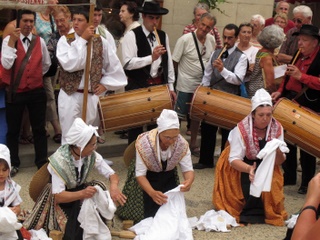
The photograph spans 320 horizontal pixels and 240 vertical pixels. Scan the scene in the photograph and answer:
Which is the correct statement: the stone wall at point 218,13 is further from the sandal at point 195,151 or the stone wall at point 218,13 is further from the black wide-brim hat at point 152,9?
the black wide-brim hat at point 152,9

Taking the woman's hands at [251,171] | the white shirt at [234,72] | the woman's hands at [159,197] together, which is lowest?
the woman's hands at [159,197]

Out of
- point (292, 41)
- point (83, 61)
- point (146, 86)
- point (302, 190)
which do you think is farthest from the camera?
point (292, 41)

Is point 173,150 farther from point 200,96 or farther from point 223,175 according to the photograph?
point 200,96

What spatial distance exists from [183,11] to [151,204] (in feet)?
16.3

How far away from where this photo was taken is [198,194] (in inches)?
297

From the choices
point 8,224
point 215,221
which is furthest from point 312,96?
point 8,224

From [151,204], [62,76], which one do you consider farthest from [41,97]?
[151,204]

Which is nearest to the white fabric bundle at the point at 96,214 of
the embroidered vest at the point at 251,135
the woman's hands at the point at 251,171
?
the woman's hands at the point at 251,171

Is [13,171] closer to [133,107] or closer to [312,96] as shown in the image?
[133,107]

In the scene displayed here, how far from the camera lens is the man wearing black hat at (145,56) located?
805cm

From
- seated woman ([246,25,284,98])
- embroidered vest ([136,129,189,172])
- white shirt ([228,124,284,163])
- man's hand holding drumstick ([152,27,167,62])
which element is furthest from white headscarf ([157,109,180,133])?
seated woman ([246,25,284,98])

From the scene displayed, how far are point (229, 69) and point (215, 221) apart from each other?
86.2 inches

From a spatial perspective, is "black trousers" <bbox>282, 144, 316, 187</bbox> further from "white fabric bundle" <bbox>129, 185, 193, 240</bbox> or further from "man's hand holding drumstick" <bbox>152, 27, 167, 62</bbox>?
"white fabric bundle" <bbox>129, 185, 193, 240</bbox>

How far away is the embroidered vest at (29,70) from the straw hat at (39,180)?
1.72m
